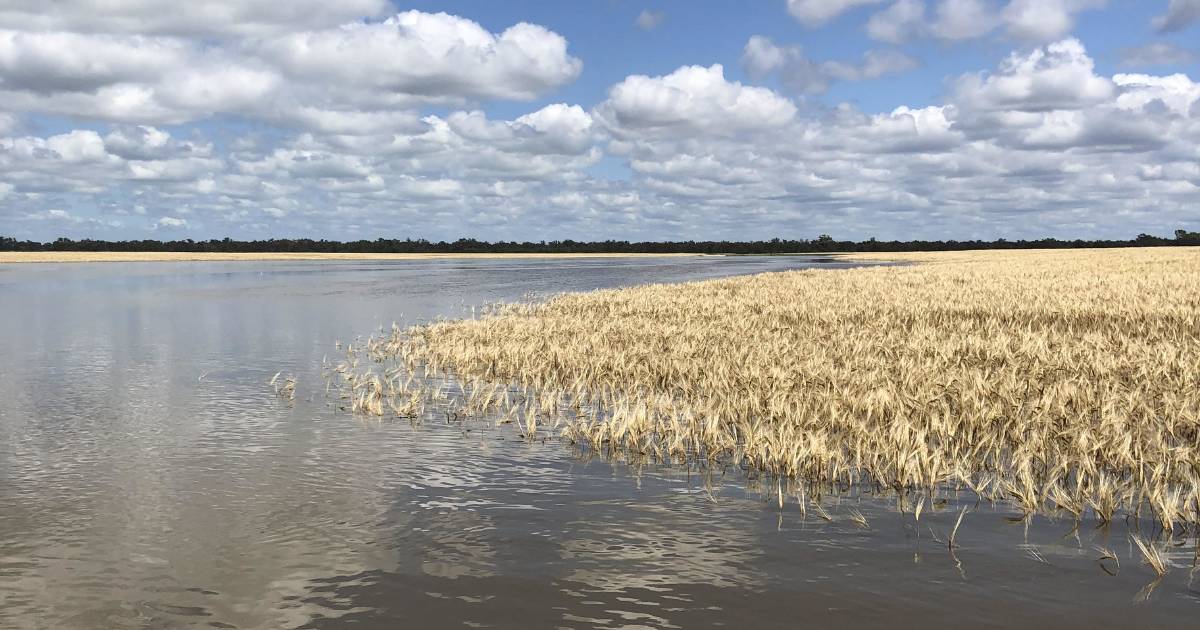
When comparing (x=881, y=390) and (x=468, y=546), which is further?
(x=881, y=390)

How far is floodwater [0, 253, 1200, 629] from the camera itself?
6.29 metres

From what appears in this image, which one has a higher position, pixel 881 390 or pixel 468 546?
pixel 881 390

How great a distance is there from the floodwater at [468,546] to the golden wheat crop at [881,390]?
2.86 ft

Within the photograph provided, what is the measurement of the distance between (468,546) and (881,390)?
7336 millimetres

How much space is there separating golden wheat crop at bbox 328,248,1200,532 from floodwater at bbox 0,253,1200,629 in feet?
2.86

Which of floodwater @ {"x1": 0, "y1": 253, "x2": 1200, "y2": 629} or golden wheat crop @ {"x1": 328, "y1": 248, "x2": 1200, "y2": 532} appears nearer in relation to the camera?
floodwater @ {"x1": 0, "y1": 253, "x2": 1200, "y2": 629}

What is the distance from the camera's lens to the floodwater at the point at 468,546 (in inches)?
248

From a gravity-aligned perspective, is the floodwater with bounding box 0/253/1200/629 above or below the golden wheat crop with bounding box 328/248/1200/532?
below

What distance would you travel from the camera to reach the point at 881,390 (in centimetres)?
1266

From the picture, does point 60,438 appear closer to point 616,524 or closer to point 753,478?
point 616,524

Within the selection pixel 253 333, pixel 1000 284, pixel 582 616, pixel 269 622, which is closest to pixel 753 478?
pixel 582 616

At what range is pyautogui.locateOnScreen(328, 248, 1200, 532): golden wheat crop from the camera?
31.4 ft

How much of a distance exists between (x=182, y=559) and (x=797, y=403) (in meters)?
8.20

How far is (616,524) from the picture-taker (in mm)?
8312
